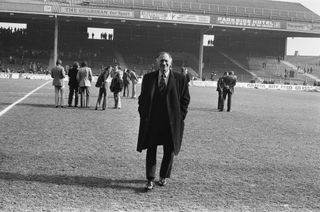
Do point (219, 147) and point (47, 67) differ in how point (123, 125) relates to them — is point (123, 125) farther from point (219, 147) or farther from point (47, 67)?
point (47, 67)

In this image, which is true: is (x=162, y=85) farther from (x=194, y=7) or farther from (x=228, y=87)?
(x=194, y=7)

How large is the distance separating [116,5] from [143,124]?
156ft

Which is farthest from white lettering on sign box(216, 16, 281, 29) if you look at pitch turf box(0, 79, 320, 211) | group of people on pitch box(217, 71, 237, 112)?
pitch turf box(0, 79, 320, 211)

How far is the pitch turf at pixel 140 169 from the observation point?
17.6 feet

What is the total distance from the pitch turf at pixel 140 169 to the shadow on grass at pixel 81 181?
13mm

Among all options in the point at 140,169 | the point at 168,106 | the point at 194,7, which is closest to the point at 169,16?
the point at 194,7

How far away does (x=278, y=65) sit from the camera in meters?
60.8

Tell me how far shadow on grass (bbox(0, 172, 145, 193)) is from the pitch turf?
13 mm

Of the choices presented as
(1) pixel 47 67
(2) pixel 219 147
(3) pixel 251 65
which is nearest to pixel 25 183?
(2) pixel 219 147

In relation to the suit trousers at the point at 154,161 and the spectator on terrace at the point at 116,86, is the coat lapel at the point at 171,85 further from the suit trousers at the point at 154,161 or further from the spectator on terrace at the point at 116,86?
the spectator on terrace at the point at 116,86

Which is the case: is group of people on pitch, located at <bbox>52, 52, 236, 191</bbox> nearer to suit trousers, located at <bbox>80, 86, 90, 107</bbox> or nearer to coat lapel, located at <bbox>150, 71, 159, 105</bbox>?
coat lapel, located at <bbox>150, 71, 159, 105</bbox>

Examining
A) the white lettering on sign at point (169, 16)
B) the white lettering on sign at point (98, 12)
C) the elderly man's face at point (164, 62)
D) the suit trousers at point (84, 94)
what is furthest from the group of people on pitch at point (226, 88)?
the white lettering on sign at point (169, 16)

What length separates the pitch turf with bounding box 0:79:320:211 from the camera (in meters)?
5.36

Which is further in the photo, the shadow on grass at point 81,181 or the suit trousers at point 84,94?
the suit trousers at point 84,94
